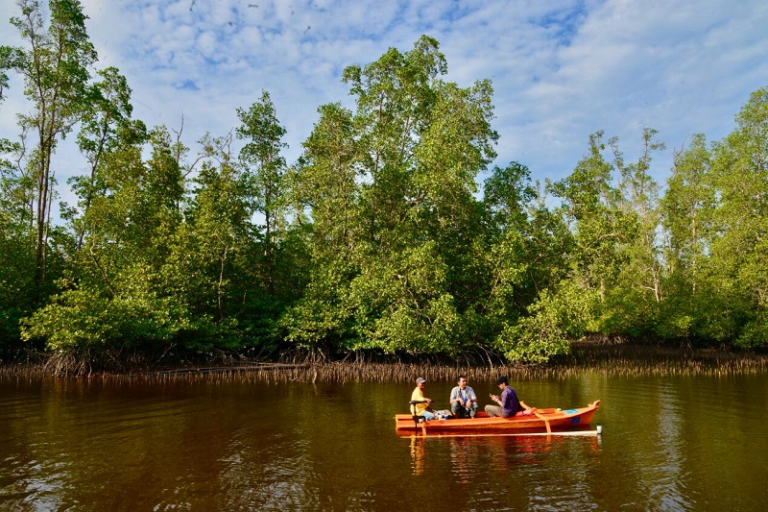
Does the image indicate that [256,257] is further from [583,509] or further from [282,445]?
[583,509]

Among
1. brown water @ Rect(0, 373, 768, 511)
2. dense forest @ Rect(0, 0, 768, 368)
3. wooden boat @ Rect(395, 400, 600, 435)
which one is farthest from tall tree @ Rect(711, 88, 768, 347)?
wooden boat @ Rect(395, 400, 600, 435)

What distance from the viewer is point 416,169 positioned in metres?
22.6

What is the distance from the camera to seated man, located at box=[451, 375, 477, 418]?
11.5 m

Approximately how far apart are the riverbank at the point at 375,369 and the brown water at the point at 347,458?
4198mm

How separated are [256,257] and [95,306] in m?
7.24

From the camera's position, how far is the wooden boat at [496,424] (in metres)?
10.6

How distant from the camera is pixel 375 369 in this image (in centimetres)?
1986

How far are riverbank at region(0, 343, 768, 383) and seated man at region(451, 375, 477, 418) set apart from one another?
23.6 ft

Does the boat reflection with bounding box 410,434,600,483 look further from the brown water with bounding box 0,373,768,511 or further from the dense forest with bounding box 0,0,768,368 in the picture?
the dense forest with bounding box 0,0,768,368

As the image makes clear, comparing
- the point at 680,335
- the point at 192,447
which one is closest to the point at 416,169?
the point at 192,447

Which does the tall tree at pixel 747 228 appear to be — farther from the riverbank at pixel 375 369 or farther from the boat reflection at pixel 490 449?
the boat reflection at pixel 490 449

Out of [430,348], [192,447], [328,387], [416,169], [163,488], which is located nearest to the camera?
[163,488]

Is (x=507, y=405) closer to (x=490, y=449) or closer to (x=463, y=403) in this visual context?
(x=463, y=403)

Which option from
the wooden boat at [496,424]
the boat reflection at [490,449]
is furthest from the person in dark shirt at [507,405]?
the boat reflection at [490,449]
